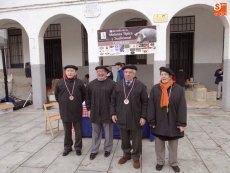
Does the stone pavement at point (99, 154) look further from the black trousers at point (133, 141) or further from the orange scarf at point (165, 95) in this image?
the orange scarf at point (165, 95)

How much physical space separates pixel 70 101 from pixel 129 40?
4008mm

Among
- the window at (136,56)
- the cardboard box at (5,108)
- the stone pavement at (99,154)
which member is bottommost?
the stone pavement at (99,154)

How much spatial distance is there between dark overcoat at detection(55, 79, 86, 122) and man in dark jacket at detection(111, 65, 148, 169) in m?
0.81

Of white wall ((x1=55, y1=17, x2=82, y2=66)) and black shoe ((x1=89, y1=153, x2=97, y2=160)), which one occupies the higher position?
white wall ((x1=55, y1=17, x2=82, y2=66))

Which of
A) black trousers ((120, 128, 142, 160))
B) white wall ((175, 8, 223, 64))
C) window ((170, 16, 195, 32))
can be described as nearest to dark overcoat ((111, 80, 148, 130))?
black trousers ((120, 128, 142, 160))

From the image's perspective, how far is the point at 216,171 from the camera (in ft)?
12.4

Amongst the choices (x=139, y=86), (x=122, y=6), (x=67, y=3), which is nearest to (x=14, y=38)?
(x=67, y=3)

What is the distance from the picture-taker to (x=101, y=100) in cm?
423

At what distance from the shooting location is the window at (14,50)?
12531 millimetres

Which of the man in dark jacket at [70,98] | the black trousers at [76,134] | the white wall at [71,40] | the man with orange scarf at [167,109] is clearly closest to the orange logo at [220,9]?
the man with orange scarf at [167,109]

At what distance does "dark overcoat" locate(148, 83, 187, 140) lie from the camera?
3533 mm

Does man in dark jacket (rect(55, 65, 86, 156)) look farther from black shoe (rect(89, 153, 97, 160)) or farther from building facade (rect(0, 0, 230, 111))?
building facade (rect(0, 0, 230, 111))

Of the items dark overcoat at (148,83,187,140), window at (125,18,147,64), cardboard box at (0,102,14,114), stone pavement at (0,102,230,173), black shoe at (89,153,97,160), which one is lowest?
stone pavement at (0,102,230,173)

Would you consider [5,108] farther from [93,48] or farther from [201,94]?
[201,94]
